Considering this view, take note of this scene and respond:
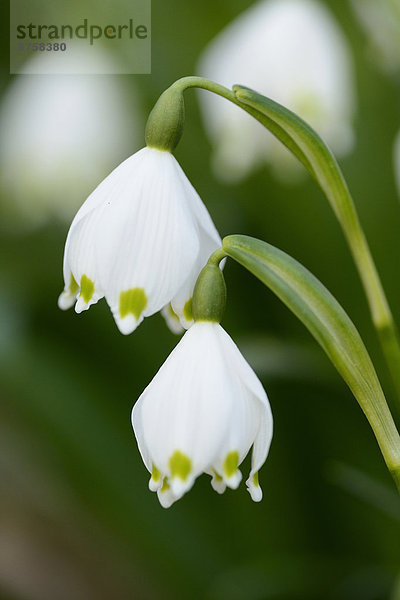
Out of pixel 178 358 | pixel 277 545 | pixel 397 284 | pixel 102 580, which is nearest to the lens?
pixel 178 358

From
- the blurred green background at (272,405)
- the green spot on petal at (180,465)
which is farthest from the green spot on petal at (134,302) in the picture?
the blurred green background at (272,405)

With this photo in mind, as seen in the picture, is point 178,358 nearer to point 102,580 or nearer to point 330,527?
point 330,527

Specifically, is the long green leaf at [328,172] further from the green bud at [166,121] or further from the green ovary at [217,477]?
the green ovary at [217,477]

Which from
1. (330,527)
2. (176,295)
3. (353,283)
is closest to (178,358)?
(176,295)

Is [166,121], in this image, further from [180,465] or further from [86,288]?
[180,465]

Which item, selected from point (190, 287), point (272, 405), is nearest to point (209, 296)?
point (190, 287)

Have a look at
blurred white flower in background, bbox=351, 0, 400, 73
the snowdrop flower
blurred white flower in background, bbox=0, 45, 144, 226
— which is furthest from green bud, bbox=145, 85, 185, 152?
blurred white flower in background, bbox=0, 45, 144, 226
